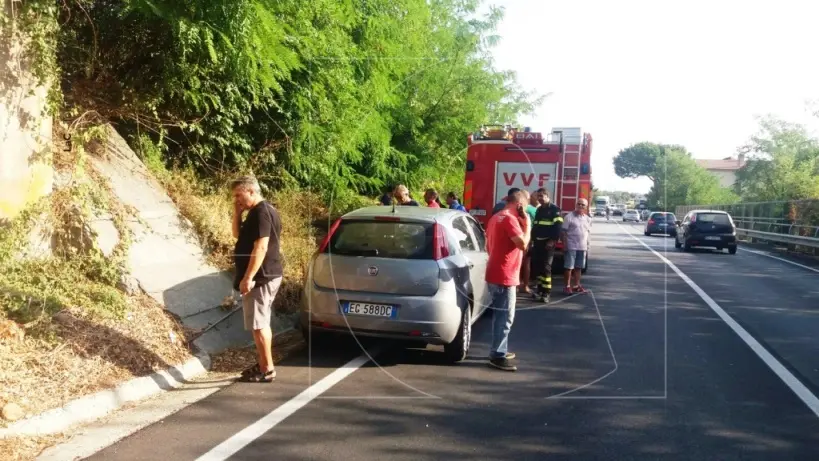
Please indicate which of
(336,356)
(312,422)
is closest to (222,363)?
(336,356)

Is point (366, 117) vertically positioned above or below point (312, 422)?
above

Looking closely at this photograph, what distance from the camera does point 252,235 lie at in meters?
6.25

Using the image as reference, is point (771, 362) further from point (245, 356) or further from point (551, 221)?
point (245, 356)

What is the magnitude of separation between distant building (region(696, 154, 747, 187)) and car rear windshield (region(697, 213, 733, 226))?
27.8ft

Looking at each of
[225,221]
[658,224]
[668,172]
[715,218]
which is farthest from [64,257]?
[658,224]

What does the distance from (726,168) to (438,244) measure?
80.1m

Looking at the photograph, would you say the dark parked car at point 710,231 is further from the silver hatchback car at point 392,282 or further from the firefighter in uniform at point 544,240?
the silver hatchback car at point 392,282

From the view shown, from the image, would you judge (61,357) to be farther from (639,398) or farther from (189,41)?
(639,398)

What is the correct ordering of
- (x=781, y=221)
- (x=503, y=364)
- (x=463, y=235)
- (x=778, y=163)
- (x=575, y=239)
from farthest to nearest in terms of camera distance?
(x=778, y=163) → (x=781, y=221) → (x=575, y=239) → (x=463, y=235) → (x=503, y=364)

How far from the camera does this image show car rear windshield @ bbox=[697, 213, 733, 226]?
82.4 feet

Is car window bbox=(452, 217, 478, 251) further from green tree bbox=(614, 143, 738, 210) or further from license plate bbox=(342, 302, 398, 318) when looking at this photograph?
green tree bbox=(614, 143, 738, 210)

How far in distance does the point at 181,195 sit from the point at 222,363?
419 centimetres

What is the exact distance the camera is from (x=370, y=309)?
7.02m

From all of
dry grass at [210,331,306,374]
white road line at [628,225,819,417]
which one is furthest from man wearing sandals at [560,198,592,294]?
dry grass at [210,331,306,374]
